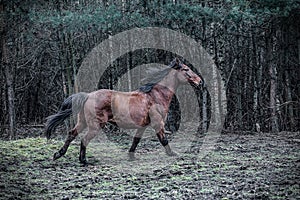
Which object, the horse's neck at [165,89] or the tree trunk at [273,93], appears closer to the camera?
the horse's neck at [165,89]

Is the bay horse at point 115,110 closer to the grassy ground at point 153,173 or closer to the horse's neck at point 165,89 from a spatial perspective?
the horse's neck at point 165,89

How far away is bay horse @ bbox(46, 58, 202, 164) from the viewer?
8.17 m

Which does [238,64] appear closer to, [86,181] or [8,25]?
[8,25]

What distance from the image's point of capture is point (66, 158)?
864 cm

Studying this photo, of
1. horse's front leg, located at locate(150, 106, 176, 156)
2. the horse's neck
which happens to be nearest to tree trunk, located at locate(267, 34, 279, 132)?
the horse's neck

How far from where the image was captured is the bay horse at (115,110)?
8172 mm

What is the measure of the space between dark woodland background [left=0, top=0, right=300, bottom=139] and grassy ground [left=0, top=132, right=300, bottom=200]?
11.2 feet

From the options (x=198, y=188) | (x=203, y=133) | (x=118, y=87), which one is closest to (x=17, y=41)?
(x=118, y=87)

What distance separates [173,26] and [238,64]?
245 centimetres

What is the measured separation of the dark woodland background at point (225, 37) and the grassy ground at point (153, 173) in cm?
342

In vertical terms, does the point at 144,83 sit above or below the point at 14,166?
above

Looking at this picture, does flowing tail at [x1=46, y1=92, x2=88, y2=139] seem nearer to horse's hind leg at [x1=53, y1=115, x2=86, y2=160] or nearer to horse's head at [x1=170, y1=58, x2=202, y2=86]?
horse's hind leg at [x1=53, y1=115, x2=86, y2=160]

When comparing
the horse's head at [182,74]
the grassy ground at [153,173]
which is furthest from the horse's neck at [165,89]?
the grassy ground at [153,173]

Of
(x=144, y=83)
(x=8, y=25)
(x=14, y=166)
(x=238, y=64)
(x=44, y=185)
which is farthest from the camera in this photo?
(x=238, y=64)
